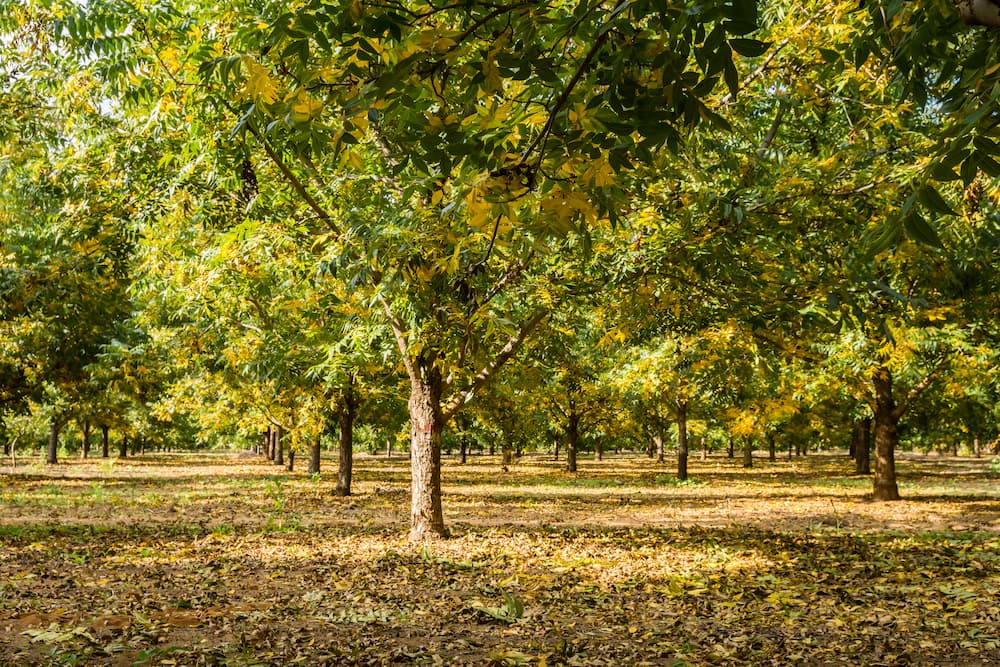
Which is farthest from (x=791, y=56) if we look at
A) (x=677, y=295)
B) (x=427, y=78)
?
(x=427, y=78)

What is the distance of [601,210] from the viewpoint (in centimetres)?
259

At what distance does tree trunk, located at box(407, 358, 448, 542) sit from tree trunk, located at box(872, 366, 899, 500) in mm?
11269

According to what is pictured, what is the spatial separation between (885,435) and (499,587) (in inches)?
506

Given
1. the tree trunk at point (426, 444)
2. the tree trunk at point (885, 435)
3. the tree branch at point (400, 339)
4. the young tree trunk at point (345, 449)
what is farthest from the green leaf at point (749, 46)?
the young tree trunk at point (345, 449)

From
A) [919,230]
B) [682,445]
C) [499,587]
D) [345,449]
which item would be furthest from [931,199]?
[682,445]

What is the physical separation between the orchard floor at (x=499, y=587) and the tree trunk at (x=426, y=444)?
0.44 m

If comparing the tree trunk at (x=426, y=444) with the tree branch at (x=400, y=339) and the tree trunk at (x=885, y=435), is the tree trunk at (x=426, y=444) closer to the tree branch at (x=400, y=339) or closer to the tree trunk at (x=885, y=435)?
the tree branch at (x=400, y=339)

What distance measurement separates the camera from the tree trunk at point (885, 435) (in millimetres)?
16797

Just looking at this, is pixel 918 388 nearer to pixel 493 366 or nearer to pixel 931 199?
pixel 493 366

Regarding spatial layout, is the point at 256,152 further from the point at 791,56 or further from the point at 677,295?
the point at 791,56

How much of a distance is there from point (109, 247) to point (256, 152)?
2703mm

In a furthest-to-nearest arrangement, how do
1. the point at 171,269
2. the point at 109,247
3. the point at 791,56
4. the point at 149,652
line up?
1. the point at 171,269
2. the point at 109,247
3. the point at 791,56
4. the point at 149,652

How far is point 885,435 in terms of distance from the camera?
1683 cm

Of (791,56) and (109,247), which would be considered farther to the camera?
(109,247)
